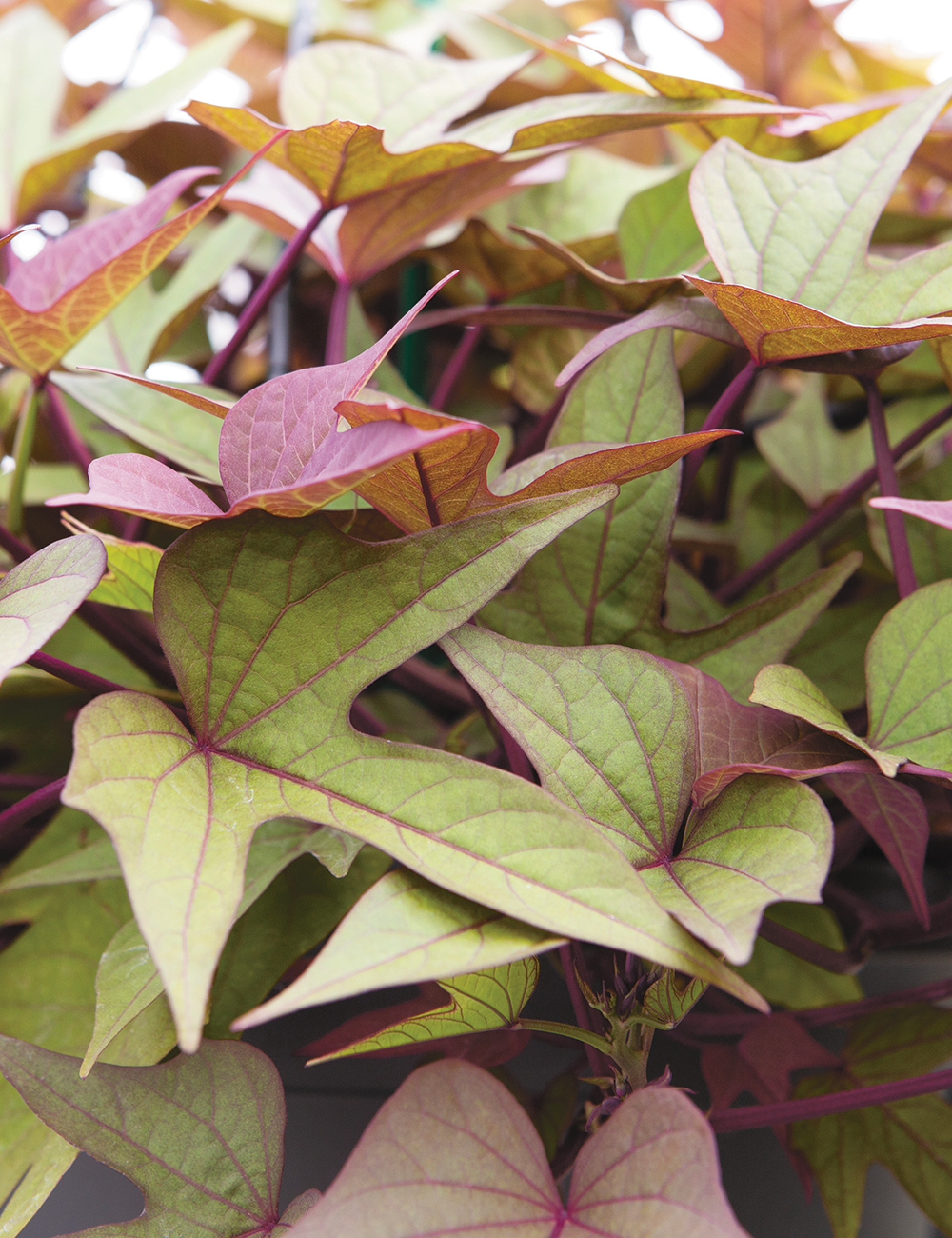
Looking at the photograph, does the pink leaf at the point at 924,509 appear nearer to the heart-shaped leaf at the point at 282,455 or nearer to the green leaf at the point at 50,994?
the heart-shaped leaf at the point at 282,455

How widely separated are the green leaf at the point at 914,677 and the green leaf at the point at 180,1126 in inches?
7.1

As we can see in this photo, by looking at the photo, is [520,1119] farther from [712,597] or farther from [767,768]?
[712,597]

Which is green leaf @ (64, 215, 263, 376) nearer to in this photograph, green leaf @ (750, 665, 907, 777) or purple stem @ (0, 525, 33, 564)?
purple stem @ (0, 525, 33, 564)

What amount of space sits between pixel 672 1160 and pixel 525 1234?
4 cm

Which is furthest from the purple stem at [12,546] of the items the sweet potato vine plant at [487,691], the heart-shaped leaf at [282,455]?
the heart-shaped leaf at [282,455]

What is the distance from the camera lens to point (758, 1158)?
0.31 metres

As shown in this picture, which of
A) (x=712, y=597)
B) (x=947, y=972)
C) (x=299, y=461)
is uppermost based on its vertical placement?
(x=299, y=461)

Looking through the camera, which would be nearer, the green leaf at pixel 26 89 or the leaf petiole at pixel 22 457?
the leaf petiole at pixel 22 457

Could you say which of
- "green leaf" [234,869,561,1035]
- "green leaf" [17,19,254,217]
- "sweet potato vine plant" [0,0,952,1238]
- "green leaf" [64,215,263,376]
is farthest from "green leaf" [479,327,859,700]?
"green leaf" [17,19,254,217]

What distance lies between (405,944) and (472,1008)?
0.05 meters

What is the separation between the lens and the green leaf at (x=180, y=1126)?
201mm

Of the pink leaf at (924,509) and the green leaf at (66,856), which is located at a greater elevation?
the pink leaf at (924,509)

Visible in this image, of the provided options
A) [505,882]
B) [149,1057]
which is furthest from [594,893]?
[149,1057]

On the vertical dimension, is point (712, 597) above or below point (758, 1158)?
above
